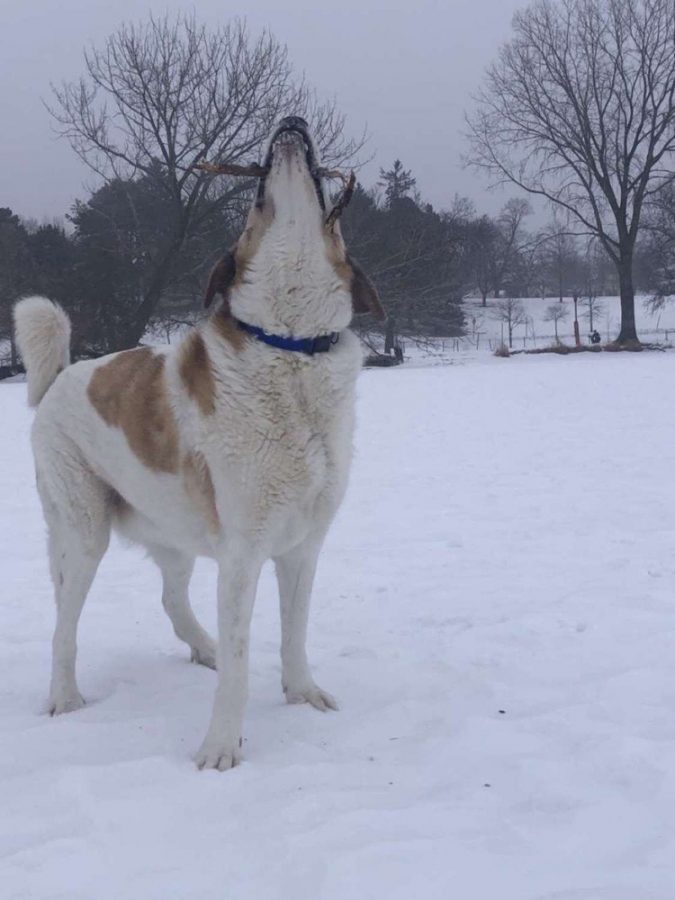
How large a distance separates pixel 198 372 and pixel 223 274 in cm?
37

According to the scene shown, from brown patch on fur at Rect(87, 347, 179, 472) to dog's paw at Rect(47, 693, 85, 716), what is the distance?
3.23 feet

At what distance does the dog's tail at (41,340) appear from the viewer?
395 centimetres

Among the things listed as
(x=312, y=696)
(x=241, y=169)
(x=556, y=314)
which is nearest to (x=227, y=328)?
(x=241, y=169)

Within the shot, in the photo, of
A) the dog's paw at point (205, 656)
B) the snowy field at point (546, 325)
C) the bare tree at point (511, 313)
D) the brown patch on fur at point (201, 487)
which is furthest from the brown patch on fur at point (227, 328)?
the bare tree at point (511, 313)

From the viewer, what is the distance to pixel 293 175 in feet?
10.1

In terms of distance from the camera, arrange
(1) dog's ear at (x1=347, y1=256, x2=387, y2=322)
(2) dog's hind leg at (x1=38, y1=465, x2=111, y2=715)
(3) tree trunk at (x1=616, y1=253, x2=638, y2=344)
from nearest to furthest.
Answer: (1) dog's ear at (x1=347, y1=256, x2=387, y2=322)
(2) dog's hind leg at (x1=38, y1=465, x2=111, y2=715)
(3) tree trunk at (x1=616, y1=253, x2=638, y2=344)

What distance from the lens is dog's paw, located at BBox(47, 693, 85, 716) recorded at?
11.4 ft

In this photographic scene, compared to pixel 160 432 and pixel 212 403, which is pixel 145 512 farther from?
pixel 212 403

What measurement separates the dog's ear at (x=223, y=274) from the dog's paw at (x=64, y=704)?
167 centimetres

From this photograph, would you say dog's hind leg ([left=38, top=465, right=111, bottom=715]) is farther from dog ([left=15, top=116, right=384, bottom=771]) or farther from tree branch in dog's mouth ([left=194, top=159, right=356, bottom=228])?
tree branch in dog's mouth ([left=194, top=159, right=356, bottom=228])

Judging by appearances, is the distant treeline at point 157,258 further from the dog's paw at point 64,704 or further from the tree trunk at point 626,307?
the dog's paw at point 64,704

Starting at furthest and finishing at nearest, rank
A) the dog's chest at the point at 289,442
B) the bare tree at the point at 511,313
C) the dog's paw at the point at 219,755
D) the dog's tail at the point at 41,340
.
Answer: the bare tree at the point at 511,313, the dog's tail at the point at 41,340, the dog's chest at the point at 289,442, the dog's paw at the point at 219,755

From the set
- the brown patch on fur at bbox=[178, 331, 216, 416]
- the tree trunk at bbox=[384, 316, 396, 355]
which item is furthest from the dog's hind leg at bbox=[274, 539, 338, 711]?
the tree trunk at bbox=[384, 316, 396, 355]

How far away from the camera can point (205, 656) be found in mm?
4000
